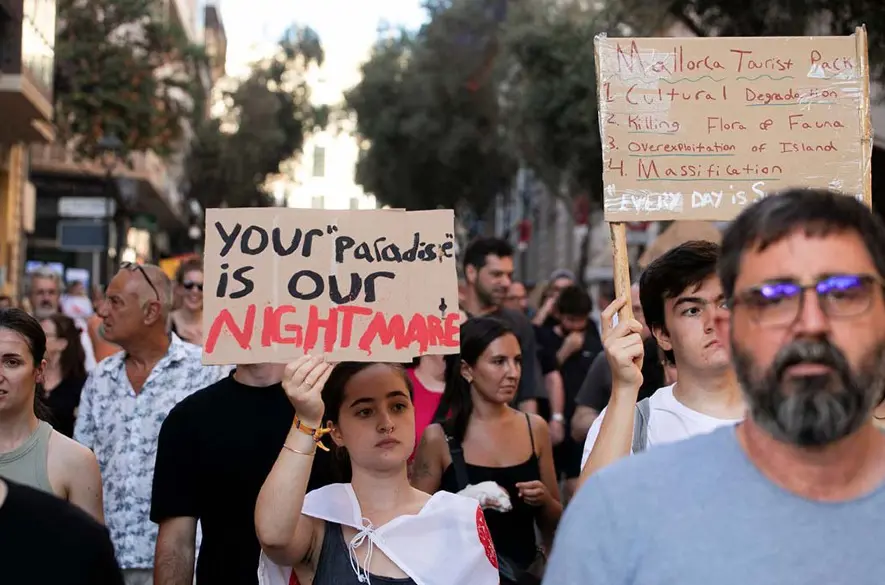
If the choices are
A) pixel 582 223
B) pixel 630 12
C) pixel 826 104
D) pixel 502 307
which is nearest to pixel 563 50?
pixel 582 223

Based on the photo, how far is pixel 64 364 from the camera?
816 cm

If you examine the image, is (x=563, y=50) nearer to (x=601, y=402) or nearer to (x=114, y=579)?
(x=601, y=402)

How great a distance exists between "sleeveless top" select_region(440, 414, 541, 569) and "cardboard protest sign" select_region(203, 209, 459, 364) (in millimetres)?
1488

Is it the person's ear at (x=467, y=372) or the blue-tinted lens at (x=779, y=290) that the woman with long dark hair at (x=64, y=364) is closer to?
the person's ear at (x=467, y=372)

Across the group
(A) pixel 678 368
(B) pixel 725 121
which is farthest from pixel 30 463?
(B) pixel 725 121

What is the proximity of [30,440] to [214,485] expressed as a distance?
70cm

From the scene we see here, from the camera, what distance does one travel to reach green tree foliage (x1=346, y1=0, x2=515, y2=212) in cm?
4178

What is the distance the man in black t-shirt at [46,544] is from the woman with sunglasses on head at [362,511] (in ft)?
4.36

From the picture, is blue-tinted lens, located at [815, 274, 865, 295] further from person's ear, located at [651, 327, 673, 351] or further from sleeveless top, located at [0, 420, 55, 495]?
sleeveless top, located at [0, 420, 55, 495]

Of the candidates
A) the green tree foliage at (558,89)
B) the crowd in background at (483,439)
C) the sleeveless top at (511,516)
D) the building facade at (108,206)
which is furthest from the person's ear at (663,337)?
the green tree foliage at (558,89)

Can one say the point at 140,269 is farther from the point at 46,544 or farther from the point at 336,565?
the point at 46,544

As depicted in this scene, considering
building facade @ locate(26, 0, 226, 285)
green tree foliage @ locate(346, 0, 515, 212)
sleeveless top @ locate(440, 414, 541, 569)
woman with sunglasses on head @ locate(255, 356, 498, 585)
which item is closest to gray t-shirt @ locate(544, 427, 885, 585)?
woman with sunglasses on head @ locate(255, 356, 498, 585)

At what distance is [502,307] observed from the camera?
343 inches

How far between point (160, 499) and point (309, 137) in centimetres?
4982
